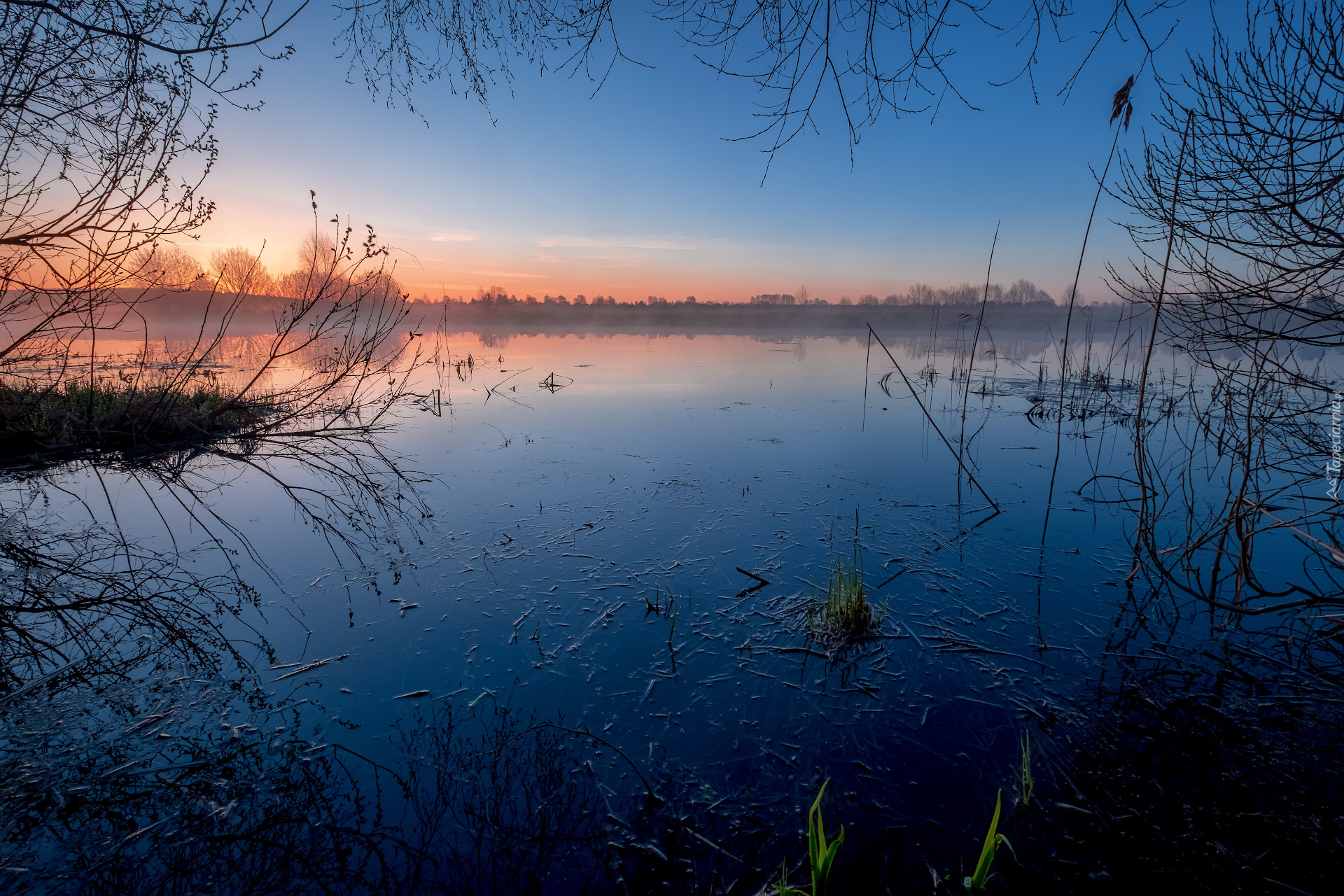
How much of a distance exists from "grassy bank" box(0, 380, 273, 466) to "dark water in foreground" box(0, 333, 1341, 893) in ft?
3.59

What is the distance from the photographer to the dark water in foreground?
1718 mm

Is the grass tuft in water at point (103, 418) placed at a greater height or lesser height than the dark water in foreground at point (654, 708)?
greater

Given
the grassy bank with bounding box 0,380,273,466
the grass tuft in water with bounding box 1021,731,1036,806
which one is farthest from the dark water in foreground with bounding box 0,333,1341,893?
the grassy bank with bounding box 0,380,273,466

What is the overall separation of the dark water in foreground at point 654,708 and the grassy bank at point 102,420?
1.10 meters

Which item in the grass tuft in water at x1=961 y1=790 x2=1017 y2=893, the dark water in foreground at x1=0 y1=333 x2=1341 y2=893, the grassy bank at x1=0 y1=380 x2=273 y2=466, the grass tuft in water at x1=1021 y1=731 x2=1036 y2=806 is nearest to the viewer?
the grass tuft in water at x1=961 y1=790 x2=1017 y2=893

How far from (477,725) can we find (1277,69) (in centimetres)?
461

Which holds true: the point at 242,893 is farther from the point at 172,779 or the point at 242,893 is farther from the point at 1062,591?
the point at 1062,591

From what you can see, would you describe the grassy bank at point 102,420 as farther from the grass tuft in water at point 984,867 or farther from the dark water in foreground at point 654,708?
the grass tuft in water at point 984,867

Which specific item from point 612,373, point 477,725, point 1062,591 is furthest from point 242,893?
point 612,373

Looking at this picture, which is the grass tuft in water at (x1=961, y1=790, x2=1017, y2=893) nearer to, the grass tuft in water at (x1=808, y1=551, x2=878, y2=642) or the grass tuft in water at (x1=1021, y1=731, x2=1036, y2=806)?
the grass tuft in water at (x1=1021, y1=731, x2=1036, y2=806)

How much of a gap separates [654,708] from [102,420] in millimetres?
7696

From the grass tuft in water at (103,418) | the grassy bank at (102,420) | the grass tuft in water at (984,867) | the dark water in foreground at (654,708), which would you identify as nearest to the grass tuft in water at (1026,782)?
the dark water in foreground at (654,708)

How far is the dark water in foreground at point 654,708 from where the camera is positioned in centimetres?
172

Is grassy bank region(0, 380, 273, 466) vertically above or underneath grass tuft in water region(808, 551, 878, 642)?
above
